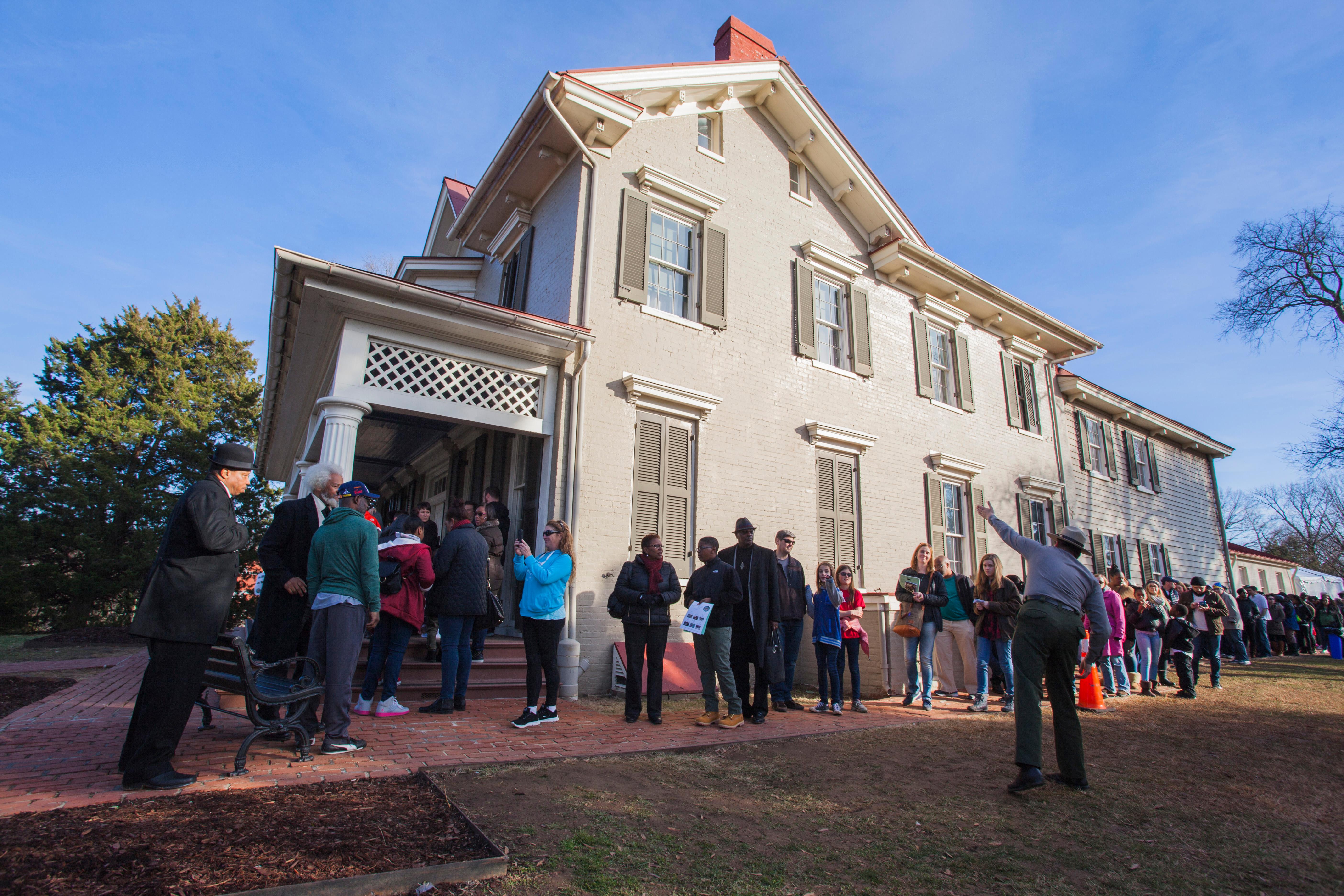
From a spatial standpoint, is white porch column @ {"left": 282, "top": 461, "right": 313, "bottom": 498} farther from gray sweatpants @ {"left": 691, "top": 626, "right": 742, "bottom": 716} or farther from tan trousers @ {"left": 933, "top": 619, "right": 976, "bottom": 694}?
tan trousers @ {"left": 933, "top": 619, "right": 976, "bottom": 694}

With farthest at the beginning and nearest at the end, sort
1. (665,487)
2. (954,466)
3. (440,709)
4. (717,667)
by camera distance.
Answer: (954,466) < (665,487) < (717,667) < (440,709)

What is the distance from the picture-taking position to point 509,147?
32.8 ft

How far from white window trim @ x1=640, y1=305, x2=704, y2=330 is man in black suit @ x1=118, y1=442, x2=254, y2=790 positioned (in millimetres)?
6344

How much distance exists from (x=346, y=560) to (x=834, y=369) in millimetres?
8910

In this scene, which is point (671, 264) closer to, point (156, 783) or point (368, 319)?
point (368, 319)

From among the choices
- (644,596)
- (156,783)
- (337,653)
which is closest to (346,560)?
(337,653)

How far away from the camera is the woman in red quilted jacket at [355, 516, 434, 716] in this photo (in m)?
5.67

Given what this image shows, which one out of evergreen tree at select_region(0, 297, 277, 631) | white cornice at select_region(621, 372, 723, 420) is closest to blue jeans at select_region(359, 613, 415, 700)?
white cornice at select_region(621, 372, 723, 420)

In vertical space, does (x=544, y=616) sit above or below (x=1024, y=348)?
below

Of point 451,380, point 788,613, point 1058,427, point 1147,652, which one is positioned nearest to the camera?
point 788,613

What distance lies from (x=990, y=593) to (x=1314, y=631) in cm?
2075

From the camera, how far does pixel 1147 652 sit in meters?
9.76

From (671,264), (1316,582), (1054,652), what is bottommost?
(1054,652)

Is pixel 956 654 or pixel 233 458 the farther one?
pixel 956 654
